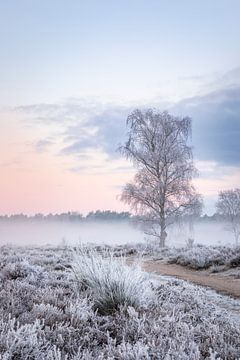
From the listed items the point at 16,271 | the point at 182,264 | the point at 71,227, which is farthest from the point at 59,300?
the point at 71,227

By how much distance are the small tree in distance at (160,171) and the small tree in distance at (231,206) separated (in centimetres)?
3364

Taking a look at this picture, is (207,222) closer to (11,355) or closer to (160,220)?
(160,220)

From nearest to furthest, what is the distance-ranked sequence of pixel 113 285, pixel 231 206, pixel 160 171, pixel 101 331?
1. pixel 101 331
2. pixel 113 285
3. pixel 160 171
4. pixel 231 206

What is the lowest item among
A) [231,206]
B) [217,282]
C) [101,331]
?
[217,282]

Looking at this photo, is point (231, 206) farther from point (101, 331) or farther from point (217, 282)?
point (101, 331)

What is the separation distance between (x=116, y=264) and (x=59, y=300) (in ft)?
4.71

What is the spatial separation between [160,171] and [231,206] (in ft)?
118

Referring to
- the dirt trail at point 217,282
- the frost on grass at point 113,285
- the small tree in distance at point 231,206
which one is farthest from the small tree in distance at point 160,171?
the small tree in distance at point 231,206

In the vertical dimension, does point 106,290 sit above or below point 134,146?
below

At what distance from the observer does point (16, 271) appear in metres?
9.06

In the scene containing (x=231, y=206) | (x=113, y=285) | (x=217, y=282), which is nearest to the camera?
(x=113, y=285)

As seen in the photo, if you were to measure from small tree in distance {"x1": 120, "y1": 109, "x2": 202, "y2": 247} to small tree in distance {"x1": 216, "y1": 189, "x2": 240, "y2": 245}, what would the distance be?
33.6m

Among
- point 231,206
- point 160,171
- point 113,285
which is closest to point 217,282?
point 113,285

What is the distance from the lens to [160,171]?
30500 mm
